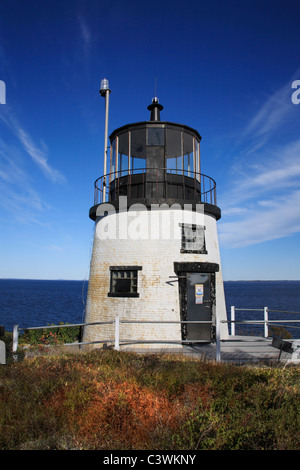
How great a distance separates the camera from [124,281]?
38.5 feet

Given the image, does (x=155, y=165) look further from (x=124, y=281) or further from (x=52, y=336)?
(x=52, y=336)

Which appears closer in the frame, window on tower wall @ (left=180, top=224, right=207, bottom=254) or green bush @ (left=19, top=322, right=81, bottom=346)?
window on tower wall @ (left=180, top=224, right=207, bottom=254)

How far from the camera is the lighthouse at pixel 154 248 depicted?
445 inches

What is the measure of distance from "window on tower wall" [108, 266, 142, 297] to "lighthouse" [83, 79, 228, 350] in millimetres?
37

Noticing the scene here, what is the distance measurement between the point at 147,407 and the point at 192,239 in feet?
25.5

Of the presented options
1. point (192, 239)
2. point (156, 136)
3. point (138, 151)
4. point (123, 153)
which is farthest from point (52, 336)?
point (156, 136)

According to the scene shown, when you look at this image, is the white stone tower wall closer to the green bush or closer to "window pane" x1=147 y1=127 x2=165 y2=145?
the green bush

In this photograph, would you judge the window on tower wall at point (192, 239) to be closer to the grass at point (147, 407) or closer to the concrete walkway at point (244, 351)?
the concrete walkway at point (244, 351)

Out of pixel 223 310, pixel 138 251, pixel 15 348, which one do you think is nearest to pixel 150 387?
pixel 15 348

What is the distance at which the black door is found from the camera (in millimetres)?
11570

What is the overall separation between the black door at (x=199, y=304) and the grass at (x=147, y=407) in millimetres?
4121

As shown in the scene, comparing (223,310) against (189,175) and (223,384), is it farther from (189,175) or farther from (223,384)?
(223,384)

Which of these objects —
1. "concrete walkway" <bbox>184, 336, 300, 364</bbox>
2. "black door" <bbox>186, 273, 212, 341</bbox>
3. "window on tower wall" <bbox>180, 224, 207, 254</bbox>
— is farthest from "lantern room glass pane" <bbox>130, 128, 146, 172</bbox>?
"concrete walkway" <bbox>184, 336, 300, 364</bbox>

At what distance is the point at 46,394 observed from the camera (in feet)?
19.1
